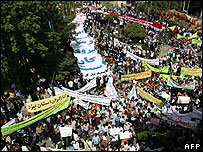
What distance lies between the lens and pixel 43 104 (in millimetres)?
14148

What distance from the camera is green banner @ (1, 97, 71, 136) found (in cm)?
1240

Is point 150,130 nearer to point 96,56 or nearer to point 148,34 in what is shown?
point 96,56

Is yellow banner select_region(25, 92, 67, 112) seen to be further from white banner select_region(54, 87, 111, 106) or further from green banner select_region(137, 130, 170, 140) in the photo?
green banner select_region(137, 130, 170, 140)

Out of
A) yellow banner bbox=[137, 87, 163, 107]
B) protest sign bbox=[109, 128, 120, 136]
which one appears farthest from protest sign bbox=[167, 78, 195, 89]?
protest sign bbox=[109, 128, 120, 136]

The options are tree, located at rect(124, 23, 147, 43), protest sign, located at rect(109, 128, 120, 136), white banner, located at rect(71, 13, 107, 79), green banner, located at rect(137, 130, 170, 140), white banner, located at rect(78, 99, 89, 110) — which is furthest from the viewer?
tree, located at rect(124, 23, 147, 43)

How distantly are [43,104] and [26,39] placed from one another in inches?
192

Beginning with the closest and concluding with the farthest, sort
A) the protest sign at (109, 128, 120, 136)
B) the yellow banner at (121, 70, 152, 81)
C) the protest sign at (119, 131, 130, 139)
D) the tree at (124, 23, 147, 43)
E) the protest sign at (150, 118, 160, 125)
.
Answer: the protest sign at (119, 131, 130, 139) < the protest sign at (109, 128, 120, 136) < the protest sign at (150, 118, 160, 125) < the yellow banner at (121, 70, 152, 81) < the tree at (124, 23, 147, 43)

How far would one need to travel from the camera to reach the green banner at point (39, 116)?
1240 cm

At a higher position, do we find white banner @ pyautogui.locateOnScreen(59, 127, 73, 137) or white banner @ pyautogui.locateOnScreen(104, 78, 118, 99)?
white banner @ pyautogui.locateOnScreen(104, 78, 118, 99)

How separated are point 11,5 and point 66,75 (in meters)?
6.97

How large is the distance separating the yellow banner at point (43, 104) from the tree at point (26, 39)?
12.6 ft

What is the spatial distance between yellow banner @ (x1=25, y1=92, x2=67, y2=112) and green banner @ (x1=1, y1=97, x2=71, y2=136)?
0.24m

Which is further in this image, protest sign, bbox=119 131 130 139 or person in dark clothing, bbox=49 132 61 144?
person in dark clothing, bbox=49 132 61 144

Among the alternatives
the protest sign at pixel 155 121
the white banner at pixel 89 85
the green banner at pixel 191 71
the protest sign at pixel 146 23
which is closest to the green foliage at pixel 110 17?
the protest sign at pixel 146 23
